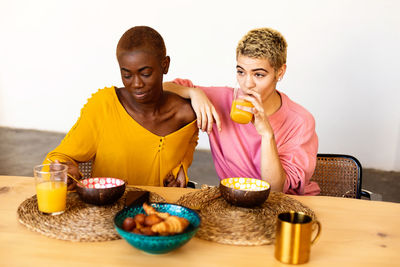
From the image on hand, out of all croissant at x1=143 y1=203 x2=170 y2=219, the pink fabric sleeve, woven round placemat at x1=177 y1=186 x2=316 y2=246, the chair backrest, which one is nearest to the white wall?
the chair backrest

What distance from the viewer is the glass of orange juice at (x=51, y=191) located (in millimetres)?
1151

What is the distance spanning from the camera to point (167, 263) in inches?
37.6

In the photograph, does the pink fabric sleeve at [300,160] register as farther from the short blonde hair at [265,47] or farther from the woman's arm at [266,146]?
the short blonde hair at [265,47]

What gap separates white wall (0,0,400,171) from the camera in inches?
151

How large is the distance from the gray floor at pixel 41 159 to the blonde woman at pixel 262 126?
1.92 metres

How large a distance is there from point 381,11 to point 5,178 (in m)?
3.43

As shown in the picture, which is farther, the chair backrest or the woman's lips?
the chair backrest

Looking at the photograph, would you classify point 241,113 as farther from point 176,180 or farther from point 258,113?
point 176,180

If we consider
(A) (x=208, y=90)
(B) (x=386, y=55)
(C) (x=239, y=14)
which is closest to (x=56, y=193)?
(A) (x=208, y=90)

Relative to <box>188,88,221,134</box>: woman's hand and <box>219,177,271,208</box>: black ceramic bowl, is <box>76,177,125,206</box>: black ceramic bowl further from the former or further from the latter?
<box>188,88,221,134</box>: woman's hand

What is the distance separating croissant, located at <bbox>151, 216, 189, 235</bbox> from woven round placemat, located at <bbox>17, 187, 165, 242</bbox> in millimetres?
158

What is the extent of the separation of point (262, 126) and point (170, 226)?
0.74 m

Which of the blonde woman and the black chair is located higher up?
the blonde woman

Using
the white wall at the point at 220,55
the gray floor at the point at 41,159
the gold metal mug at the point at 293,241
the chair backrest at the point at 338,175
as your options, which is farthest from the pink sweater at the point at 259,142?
the white wall at the point at 220,55
